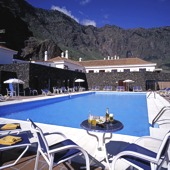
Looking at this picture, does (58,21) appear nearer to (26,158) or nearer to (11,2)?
(11,2)

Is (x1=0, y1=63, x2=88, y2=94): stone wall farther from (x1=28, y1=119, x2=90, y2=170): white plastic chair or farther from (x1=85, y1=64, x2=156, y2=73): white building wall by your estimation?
(x1=28, y1=119, x2=90, y2=170): white plastic chair

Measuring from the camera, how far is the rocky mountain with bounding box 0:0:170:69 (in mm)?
41844

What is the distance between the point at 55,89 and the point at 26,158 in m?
15.1

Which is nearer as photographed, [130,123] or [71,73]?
[130,123]

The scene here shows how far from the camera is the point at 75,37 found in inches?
3295

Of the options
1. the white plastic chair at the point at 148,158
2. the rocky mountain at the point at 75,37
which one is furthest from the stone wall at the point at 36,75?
the rocky mountain at the point at 75,37

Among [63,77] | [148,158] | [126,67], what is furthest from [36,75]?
[126,67]

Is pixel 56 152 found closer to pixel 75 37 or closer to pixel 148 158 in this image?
pixel 148 158

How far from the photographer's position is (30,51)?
40.6m

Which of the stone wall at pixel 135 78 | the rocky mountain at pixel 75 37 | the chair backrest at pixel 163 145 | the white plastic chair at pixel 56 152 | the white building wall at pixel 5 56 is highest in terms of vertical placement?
the rocky mountain at pixel 75 37

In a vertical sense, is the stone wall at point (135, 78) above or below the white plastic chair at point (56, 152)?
above

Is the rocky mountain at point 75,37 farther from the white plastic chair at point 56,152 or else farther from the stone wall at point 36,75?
the white plastic chair at point 56,152

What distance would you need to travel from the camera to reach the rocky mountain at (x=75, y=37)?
137 feet

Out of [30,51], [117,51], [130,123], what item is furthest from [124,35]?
[130,123]
